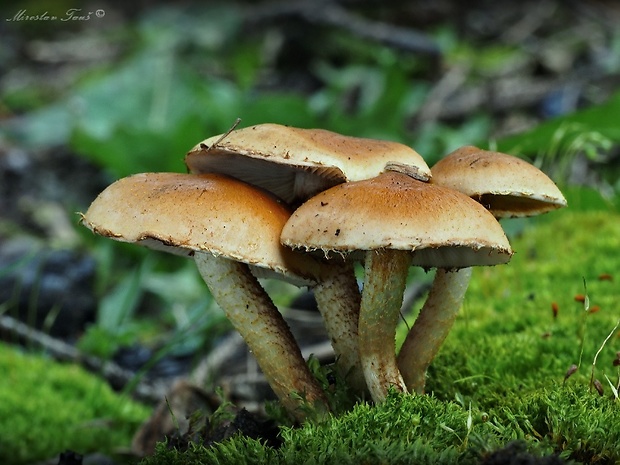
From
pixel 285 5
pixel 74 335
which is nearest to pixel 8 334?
pixel 74 335

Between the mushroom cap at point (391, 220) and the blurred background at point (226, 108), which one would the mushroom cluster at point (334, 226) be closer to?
the mushroom cap at point (391, 220)

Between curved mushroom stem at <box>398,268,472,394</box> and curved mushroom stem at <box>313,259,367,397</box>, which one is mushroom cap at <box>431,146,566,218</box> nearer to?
curved mushroom stem at <box>398,268,472,394</box>

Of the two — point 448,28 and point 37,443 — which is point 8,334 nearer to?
point 37,443

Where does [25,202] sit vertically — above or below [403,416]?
below

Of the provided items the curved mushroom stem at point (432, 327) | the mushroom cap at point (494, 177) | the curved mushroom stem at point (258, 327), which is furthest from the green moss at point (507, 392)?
the mushroom cap at point (494, 177)

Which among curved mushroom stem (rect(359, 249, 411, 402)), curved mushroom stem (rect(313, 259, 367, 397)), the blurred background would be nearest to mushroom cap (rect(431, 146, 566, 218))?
curved mushroom stem (rect(359, 249, 411, 402))

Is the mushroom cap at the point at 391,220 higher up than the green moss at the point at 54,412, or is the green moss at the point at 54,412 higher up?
the mushroom cap at the point at 391,220
